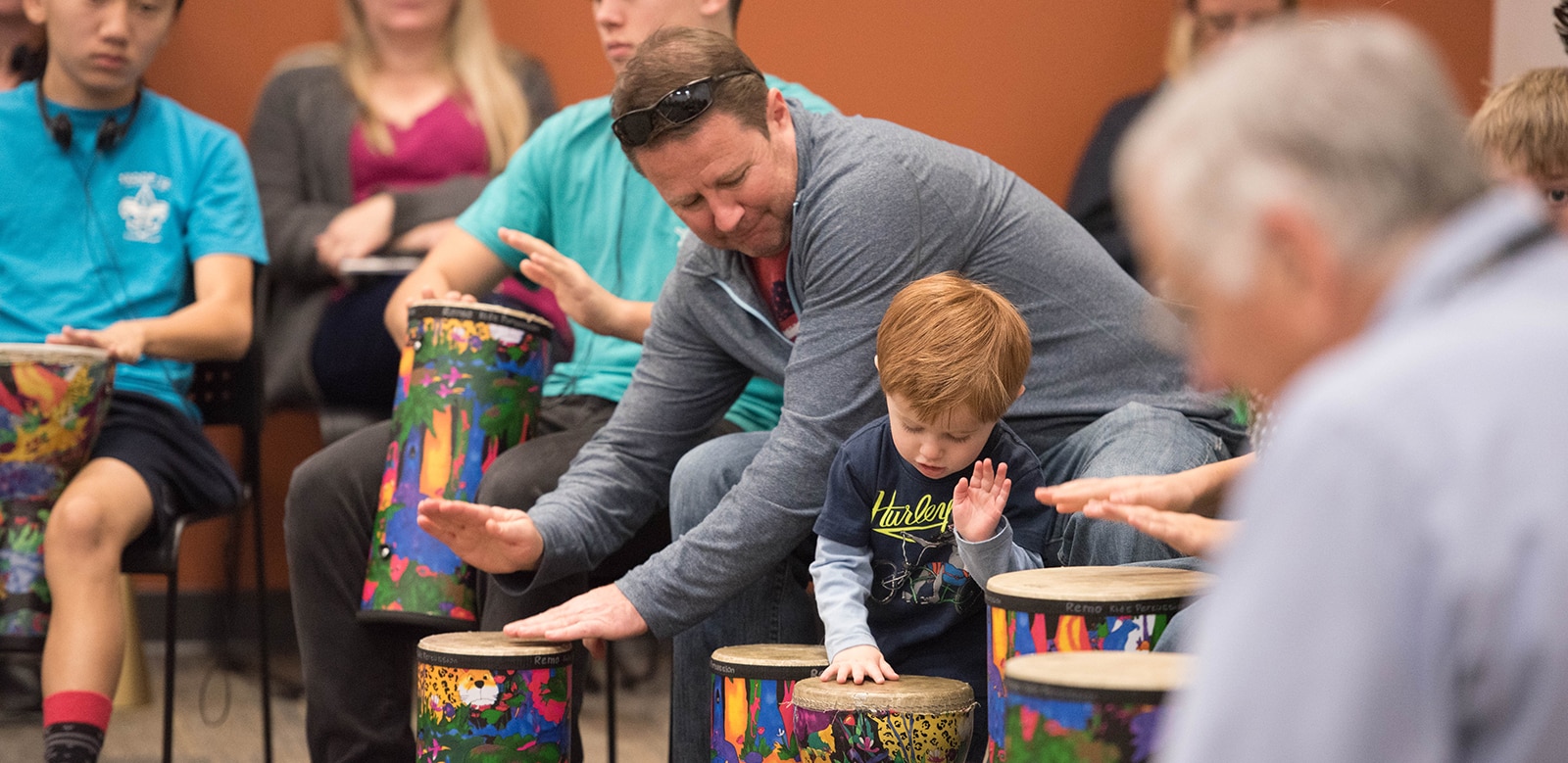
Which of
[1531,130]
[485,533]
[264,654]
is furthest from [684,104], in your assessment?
[264,654]

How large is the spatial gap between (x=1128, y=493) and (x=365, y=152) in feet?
8.06

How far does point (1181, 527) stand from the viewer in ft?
4.94

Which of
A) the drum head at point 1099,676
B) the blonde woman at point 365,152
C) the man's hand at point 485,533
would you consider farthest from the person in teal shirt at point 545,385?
the drum head at point 1099,676

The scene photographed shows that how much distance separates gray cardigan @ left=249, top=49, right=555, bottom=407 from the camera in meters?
3.47

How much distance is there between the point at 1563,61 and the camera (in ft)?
11.1

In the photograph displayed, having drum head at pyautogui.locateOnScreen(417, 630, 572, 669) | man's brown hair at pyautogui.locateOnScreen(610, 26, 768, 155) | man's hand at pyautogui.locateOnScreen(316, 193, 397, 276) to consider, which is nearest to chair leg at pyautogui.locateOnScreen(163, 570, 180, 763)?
drum head at pyautogui.locateOnScreen(417, 630, 572, 669)

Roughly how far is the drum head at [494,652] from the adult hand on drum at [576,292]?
0.58 m

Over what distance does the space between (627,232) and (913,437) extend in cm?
99

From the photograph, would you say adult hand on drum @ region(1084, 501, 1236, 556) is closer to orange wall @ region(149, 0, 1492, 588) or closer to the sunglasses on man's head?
the sunglasses on man's head

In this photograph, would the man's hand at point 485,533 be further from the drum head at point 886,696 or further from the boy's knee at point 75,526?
the boy's knee at point 75,526

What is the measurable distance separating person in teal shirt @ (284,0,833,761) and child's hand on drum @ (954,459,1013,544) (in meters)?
0.71

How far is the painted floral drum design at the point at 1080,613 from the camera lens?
1.60 metres

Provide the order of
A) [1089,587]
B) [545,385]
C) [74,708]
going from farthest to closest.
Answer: [545,385] < [74,708] < [1089,587]

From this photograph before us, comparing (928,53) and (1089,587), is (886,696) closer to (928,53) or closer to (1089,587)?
(1089,587)
